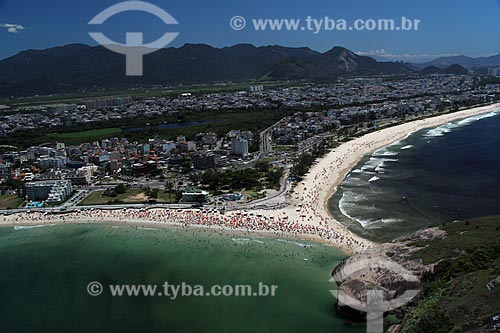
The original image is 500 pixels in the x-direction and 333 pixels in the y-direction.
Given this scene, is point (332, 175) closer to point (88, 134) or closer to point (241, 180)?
point (241, 180)

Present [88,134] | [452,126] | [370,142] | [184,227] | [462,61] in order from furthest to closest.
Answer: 1. [462,61]
2. [88,134]
3. [452,126]
4. [370,142]
5. [184,227]

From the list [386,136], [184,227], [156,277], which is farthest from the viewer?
[386,136]

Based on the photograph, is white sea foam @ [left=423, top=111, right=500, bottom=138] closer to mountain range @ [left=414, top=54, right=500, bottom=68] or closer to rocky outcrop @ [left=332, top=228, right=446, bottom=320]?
rocky outcrop @ [left=332, top=228, right=446, bottom=320]

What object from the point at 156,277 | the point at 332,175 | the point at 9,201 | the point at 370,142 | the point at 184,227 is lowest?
the point at 156,277

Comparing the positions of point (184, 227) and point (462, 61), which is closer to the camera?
point (184, 227)

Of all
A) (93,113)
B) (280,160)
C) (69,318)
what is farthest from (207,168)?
(93,113)

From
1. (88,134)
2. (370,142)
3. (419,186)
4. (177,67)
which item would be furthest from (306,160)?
(177,67)

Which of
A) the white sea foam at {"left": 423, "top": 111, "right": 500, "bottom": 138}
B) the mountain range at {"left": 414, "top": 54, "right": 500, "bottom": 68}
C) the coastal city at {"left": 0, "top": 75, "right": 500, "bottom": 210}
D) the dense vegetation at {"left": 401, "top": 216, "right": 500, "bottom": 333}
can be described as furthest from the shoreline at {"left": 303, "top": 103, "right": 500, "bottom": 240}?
the mountain range at {"left": 414, "top": 54, "right": 500, "bottom": 68}
